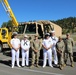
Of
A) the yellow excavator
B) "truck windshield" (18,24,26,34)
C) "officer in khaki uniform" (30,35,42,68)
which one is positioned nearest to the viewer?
"officer in khaki uniform" (30,35,42,68)

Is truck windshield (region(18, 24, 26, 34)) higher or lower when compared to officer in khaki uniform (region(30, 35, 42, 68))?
higher

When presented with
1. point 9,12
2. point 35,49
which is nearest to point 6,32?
point 9,12

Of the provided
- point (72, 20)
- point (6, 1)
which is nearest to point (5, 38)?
point (6, 1)

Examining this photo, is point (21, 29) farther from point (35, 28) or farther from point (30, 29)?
point (35, 28)

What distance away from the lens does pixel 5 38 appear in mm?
26578

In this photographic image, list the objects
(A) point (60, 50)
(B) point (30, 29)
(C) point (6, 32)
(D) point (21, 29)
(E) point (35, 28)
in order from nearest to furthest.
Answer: (A) point (60, 50) < (E) point (35, 28) < (B) point (30, 29) < (D) point (21, 29) < (C) point (6, 32)

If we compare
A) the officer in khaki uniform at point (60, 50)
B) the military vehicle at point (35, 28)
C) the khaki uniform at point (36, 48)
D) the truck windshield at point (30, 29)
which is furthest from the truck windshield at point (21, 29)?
the officer in khaki uniform at point (60, 50)

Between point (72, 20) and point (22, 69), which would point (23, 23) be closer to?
point (22, 69)

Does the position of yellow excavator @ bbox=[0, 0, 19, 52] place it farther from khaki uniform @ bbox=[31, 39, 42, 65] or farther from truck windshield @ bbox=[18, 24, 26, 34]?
khaki uniform @ bbox=[31, 39, 42, 65]

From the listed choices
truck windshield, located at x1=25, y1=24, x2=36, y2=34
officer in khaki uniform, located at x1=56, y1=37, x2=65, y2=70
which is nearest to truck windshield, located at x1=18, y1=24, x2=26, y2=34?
truck windshield, located at x1=25, y1=24, x2=36, y2=34

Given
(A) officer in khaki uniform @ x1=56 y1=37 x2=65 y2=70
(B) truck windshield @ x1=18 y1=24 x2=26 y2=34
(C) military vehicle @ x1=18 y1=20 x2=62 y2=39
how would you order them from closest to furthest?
(A) officer in khaki uniform @ x1=56 y1=37 x2=65 y2=70
(C) military vehicle @ x1=18 y1=20 x2=62 y2=39
(B) truck windshield @ x1=18 y1=24 x2=26 y2=34

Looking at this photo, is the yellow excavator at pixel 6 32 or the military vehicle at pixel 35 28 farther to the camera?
the yellow excavator at pixel 6 32

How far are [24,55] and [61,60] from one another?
1973 mm

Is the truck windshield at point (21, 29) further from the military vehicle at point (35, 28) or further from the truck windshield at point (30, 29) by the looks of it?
the truck windshield at point (30, 29)
